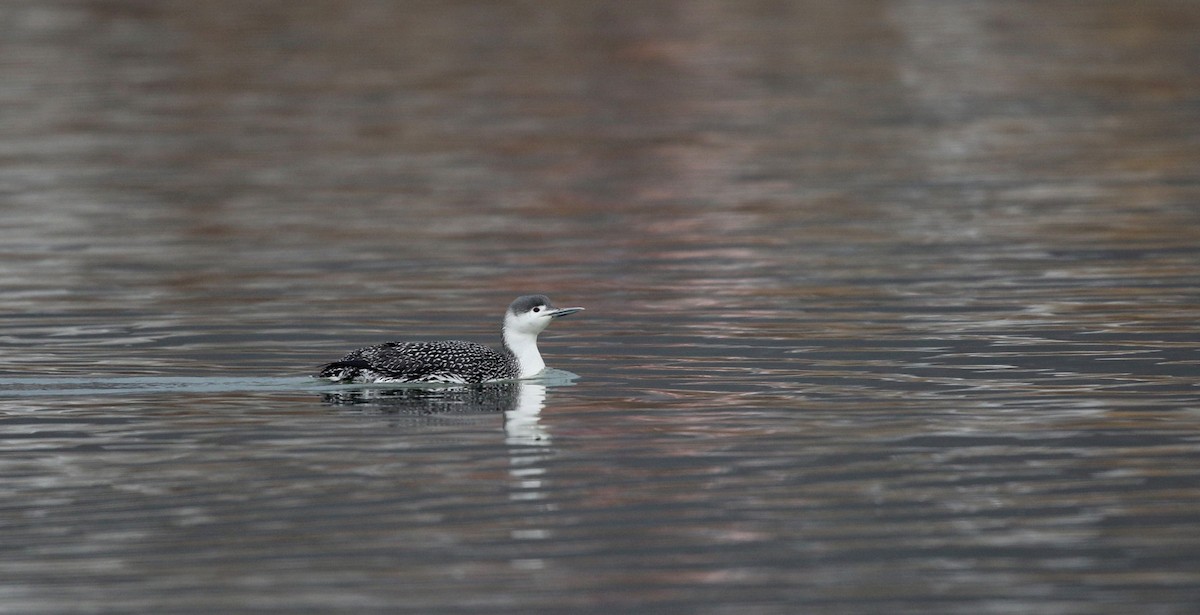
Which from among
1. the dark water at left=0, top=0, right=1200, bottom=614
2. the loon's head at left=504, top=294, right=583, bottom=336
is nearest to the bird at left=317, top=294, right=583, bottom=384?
the loon's head at left=504, top=294, right=583, bottom=336

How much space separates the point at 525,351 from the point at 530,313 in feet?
1.04

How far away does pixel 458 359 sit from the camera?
16266mm

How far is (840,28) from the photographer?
59.9 metres

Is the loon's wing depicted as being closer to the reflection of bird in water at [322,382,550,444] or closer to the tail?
the tail

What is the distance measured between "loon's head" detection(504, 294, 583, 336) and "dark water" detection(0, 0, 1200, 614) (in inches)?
18.8

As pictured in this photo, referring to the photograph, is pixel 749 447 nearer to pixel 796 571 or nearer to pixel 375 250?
pixel 796 571

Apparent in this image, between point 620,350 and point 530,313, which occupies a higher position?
point 530,313

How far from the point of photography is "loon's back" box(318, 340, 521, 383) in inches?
630

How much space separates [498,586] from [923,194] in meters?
18.8

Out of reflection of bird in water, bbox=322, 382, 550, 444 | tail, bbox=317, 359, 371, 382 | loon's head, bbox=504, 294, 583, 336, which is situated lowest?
reflection of bird in water, bbox=322, 382, 550, 444

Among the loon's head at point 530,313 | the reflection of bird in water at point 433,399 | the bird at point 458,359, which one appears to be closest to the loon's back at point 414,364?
the bird at point 458,359

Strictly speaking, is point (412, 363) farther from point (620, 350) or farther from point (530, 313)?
point (620, 350)

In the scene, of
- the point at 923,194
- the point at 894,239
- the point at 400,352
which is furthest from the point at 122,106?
the point at 400,352

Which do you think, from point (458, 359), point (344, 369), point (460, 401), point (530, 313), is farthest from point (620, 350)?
point (344, 369)
